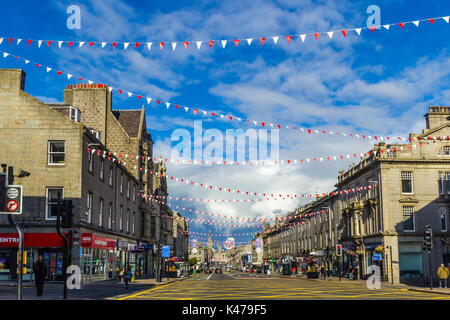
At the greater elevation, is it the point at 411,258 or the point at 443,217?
the point at 443,217

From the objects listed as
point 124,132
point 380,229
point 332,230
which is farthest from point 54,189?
point 332,230

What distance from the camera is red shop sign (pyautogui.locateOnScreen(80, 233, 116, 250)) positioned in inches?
1396

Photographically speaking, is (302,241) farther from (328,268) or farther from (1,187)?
(1,187)

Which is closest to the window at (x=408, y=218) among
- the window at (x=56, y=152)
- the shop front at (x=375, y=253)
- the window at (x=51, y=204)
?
the shop front at (x=375, y=253)

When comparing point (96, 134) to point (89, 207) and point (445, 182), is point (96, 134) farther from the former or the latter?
point (445, 182)

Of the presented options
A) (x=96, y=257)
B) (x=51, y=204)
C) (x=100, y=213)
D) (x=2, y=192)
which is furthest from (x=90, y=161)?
(x=2, y=192)

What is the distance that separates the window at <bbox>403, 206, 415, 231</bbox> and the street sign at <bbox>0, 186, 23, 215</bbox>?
43.8 m

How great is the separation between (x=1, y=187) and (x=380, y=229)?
43.5 metres

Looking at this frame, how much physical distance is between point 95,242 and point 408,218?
108 feet

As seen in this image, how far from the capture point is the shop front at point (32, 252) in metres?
34.1

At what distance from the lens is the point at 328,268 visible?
7412 cm

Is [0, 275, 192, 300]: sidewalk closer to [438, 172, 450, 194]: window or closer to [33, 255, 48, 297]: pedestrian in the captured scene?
[33, 255, 48, 297]: pedestrian

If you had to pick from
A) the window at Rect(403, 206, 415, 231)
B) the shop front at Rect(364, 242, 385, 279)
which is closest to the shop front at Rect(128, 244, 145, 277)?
the shop front at Rect(364, 242, 385, 279)

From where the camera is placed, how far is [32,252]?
3456 cm
